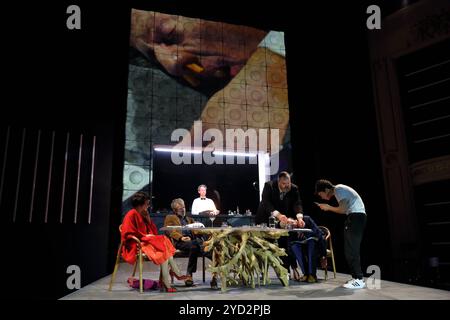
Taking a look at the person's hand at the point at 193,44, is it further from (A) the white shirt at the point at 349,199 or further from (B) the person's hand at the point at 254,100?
(A) the white shirt at the point at 349,199

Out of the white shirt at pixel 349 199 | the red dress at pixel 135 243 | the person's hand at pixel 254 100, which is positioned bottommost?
the red dress at pixel 135 243

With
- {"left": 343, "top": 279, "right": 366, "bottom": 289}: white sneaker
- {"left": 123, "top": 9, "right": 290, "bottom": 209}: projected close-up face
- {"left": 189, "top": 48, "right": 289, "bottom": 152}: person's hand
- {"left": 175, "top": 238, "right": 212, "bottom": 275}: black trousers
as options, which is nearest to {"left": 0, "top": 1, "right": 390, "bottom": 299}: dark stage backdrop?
{"left": 123, "top": 9, "right": 290, "bottom": 209}: projected close-up face

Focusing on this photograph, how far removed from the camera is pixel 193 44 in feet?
26.8

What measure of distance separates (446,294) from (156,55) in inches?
275

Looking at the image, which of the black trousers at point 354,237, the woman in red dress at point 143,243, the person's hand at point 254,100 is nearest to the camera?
the woman in red dress at point 143,243

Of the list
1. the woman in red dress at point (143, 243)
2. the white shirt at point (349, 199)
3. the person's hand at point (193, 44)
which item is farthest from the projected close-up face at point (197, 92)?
the white shirt at point (349, 199)

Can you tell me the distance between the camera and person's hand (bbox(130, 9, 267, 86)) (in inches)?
310

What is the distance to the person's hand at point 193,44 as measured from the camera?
7867 mm

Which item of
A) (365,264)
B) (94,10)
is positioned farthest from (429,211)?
(94,10)

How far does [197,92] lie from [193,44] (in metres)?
1.18

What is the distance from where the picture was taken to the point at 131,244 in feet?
11.8

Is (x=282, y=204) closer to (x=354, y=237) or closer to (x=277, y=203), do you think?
(x=277, y=203)

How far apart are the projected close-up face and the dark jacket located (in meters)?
3.49

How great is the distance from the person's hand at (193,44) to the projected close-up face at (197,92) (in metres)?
0.02
